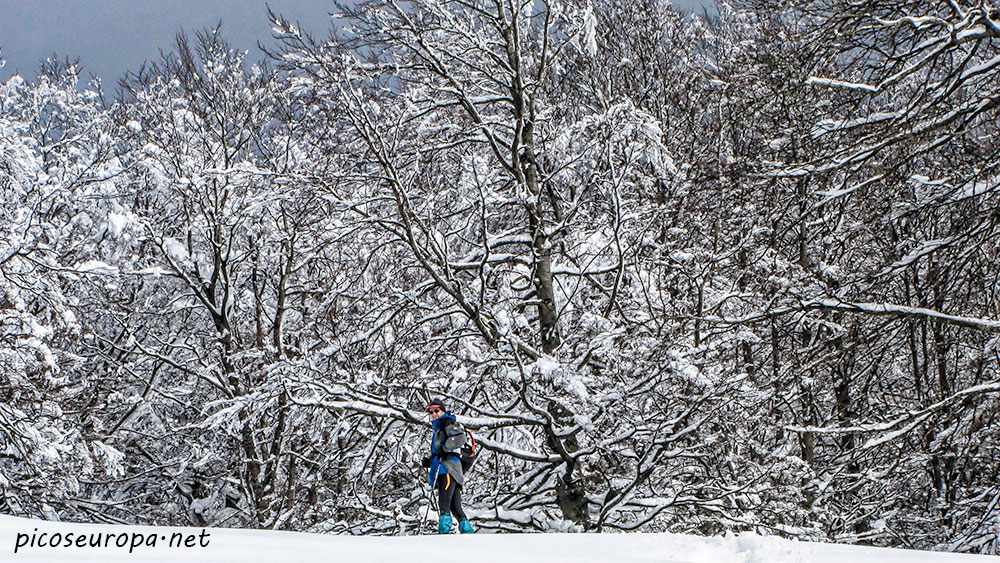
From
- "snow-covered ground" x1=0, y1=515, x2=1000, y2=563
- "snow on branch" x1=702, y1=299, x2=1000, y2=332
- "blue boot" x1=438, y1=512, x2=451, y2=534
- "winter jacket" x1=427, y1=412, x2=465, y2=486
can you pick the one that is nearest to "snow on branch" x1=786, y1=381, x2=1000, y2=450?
"snow on branch" x1=702, y1=299, x2=1000, y2=332

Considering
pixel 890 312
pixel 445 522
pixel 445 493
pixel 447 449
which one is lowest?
pixel 445 522

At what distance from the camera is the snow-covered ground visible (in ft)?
13.0

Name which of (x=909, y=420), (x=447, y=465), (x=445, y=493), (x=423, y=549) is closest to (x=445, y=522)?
(x=445, y=493)

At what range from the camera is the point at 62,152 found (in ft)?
46.2

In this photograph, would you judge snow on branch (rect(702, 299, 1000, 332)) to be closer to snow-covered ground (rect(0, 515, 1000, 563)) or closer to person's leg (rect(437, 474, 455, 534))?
snow-covered ground (rect(0, 515, 1000, 563))

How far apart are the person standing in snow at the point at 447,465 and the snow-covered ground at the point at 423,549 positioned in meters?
1.28

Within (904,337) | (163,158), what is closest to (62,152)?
(163,158)

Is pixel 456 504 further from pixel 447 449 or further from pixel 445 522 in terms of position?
pixel 447 449

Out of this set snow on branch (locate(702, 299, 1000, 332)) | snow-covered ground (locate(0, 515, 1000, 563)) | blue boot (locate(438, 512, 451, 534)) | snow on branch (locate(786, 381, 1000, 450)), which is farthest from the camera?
blue boot (locate(438, 512, 451, 534))

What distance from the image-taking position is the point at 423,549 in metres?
4.23

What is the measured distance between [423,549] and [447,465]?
6.66ft

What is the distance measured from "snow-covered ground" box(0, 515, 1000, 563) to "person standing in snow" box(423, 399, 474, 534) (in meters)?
1.28

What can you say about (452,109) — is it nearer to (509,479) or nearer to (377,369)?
(377,369)

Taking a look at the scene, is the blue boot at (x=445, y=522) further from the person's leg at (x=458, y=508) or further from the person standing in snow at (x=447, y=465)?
the person's leg at (x=458, y=508)
